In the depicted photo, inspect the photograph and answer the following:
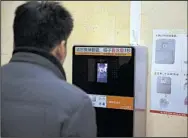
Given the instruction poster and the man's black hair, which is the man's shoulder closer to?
the man's black hair

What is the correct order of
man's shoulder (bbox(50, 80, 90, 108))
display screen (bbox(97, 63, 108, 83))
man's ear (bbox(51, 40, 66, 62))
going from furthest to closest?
display screen (bbox(97, 63, 108, 83)) → man's ear (bbox(51, 40, 66, 62)) → man's shoulder (bbox(50, 80, 90, 108))

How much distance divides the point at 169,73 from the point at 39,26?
1059 millimetres

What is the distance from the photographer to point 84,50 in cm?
177

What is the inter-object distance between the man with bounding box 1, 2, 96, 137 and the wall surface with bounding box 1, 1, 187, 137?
91 centimetres

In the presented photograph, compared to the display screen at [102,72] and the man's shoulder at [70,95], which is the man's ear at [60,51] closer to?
the man's shoulder at [70,95]

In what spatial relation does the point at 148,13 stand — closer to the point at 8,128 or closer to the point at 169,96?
the point at 169,96

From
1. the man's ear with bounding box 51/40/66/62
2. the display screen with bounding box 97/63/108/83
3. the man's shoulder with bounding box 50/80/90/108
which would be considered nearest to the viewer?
the man's shoulder with bounding box 50/80/90/108

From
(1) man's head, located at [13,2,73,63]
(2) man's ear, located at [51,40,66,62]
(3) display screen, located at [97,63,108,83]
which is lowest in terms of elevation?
(3) display screen, located at [97,63,108,83]

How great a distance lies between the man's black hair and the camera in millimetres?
1021

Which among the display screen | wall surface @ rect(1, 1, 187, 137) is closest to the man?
the display screen

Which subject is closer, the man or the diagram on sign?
the man

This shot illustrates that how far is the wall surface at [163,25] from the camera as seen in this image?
5.87 ft

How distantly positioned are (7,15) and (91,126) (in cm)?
153

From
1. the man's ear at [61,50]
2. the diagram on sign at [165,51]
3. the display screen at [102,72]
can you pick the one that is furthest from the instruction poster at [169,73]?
the man's ear at [61,50]
